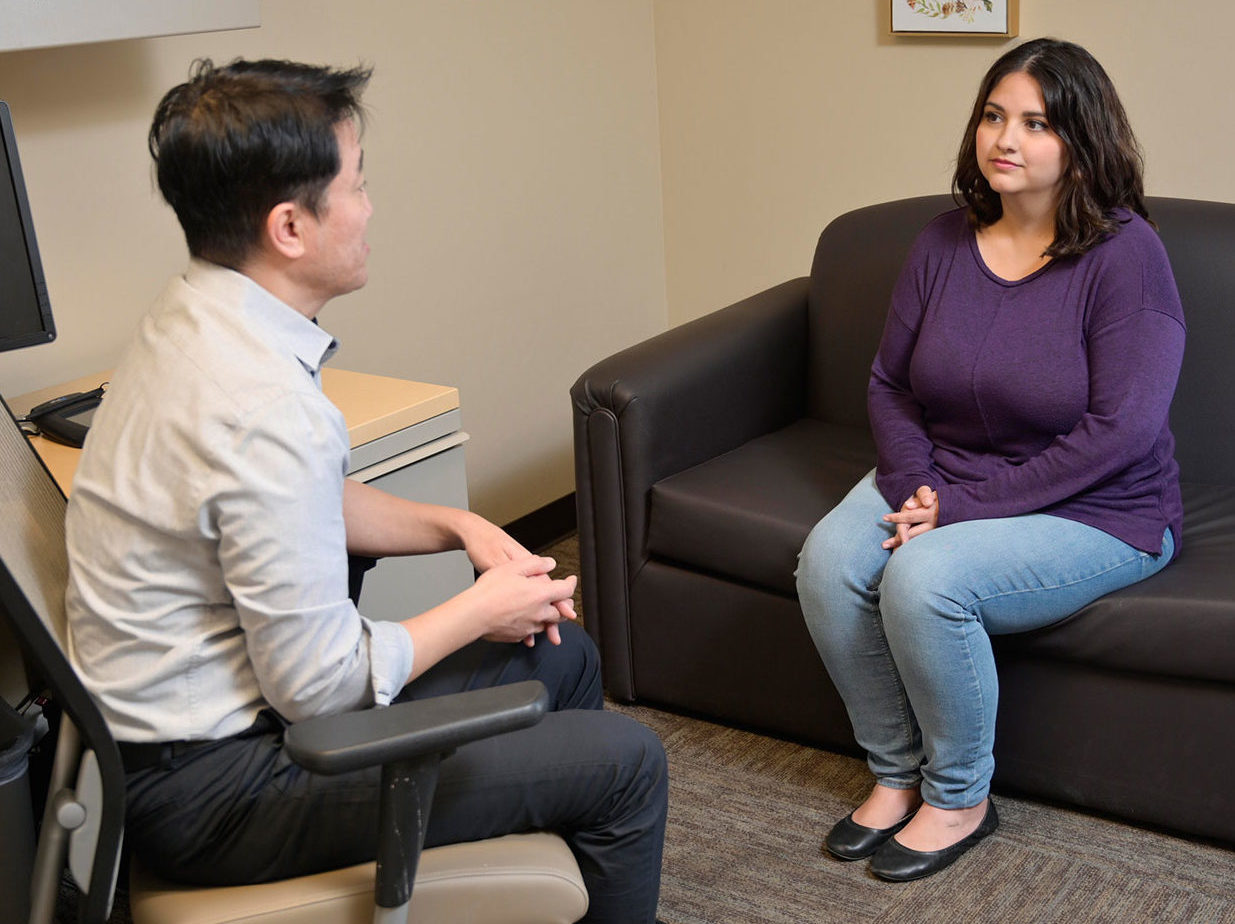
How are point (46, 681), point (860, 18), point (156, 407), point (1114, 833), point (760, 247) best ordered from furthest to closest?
point (760, 247), point (860, 18), point (1114, 833), point (156, 407), point (46, 681)

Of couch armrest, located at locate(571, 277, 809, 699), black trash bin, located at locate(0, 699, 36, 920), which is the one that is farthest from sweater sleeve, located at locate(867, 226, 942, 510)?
black trash bin, located at locate(0, 699, 36, 920)

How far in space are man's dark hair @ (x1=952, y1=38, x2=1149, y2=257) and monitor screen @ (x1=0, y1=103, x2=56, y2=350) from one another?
1.44 meters

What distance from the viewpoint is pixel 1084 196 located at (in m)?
1.95

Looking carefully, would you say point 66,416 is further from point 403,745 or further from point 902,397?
point 902,397

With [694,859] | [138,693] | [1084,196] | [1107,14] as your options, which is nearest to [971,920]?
[694,859]

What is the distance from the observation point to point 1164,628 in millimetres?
1853

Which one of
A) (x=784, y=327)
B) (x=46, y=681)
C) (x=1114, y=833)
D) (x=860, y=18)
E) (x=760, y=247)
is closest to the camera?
(x=46, y=681)

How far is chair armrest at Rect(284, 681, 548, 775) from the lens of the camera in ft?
3.63

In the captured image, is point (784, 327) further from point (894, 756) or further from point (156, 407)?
point (156, 407)

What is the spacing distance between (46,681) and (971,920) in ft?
4.31

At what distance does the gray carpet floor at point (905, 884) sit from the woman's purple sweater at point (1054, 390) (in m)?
0.47

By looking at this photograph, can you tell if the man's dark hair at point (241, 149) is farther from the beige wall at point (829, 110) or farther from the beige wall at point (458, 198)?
the beige wall at point (829, 110)

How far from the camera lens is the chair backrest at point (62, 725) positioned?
1.07m

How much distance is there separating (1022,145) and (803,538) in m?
0.68
